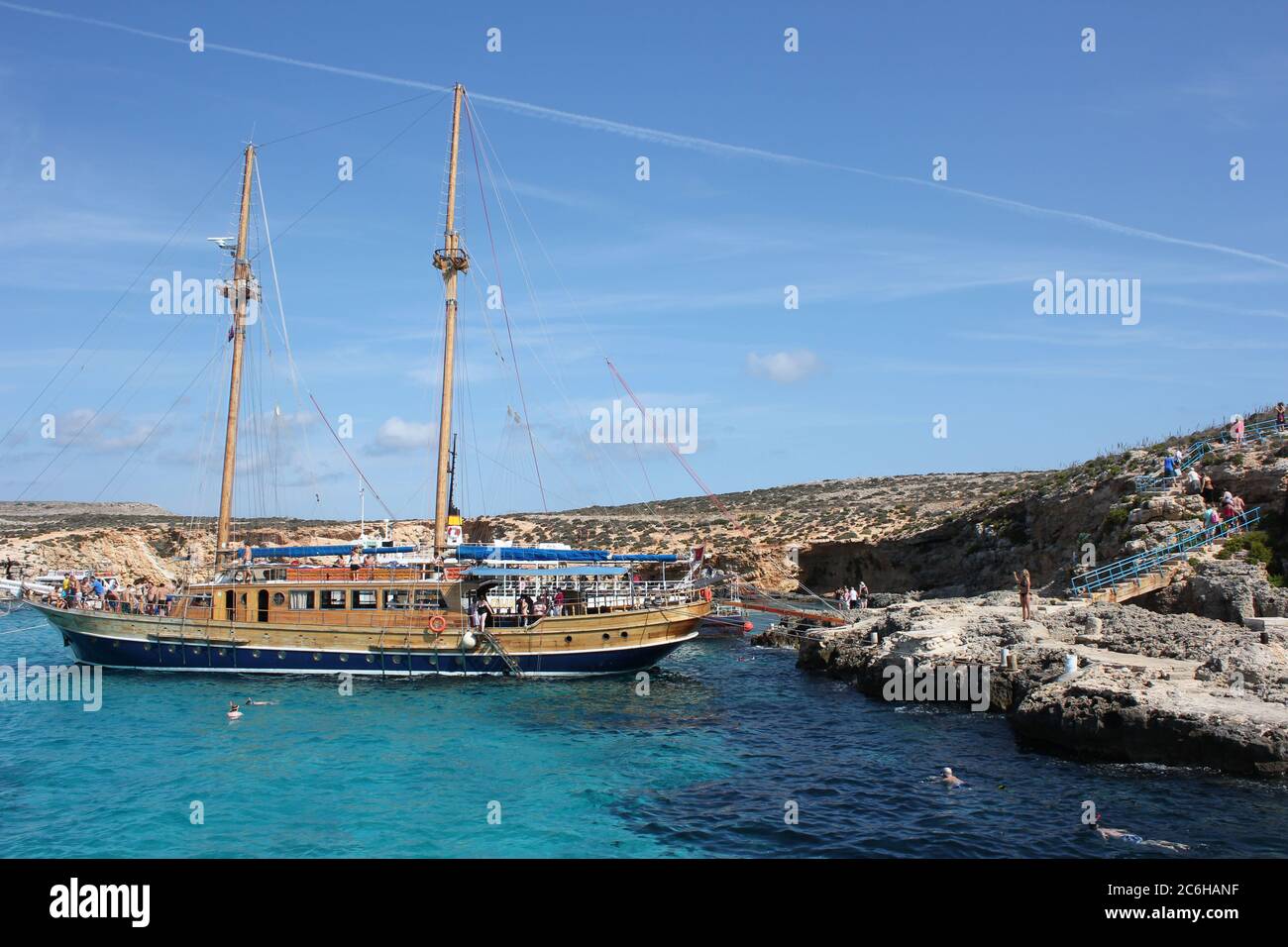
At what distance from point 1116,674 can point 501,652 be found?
21.0 meters

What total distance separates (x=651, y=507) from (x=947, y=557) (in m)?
44.7

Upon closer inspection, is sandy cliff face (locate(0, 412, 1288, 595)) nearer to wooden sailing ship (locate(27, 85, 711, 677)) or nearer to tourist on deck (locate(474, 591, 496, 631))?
wooden sailing ship (locate(27, 85, 711, 677))

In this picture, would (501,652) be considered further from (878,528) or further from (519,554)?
(878,528)

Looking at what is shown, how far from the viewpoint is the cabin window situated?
3425cm

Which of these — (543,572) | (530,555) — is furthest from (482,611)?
(543,572)

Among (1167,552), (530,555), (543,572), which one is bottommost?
(543,572)

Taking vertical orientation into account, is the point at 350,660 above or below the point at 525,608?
below

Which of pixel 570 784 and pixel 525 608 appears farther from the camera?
pixel 525 608

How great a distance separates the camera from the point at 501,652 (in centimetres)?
3325

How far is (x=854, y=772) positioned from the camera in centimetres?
2016

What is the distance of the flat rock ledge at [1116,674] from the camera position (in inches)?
723

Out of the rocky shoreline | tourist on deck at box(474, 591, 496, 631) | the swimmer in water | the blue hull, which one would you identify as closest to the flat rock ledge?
the rocky shoreline

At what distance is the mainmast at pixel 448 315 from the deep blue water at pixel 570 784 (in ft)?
32.4
